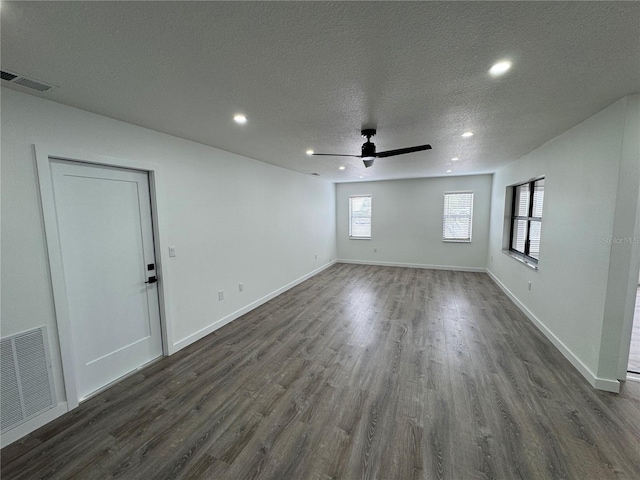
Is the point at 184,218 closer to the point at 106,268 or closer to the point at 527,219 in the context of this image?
the point at 106,268

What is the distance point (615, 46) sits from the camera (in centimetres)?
141

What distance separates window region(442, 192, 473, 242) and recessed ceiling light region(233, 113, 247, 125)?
19.6ft

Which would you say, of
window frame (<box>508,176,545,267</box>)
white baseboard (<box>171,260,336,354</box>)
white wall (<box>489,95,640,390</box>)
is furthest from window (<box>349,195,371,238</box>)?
white wall (<box>489,95,640,390</box>)

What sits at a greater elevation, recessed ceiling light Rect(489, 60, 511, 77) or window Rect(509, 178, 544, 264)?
recessed ceiling light Rect(489, 60, 511, 77)

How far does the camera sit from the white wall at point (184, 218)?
1.87 meters

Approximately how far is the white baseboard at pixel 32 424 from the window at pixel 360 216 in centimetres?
690

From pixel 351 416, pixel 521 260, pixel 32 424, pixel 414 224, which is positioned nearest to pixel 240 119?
pixel 351 416

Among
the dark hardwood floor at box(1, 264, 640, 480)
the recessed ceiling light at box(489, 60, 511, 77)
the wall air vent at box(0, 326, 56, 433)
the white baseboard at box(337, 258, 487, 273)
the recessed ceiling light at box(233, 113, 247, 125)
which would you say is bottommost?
the dark hardwood floor at box(1, 264, 640, 480)

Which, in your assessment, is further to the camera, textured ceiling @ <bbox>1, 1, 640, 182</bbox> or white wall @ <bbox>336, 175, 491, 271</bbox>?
white wall @ <bbox>336, 175, 491, 271</bbox>

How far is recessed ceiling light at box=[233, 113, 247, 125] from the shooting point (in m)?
2.38

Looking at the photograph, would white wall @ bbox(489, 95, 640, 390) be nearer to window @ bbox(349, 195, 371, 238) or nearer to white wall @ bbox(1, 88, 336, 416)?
white wall @ bbox(1, 88, 336, 416)

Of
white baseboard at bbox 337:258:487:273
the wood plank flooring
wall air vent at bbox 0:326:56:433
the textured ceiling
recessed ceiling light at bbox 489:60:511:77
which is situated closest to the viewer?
the textured ceiling

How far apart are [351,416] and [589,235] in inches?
113

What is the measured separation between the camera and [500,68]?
162 cm
